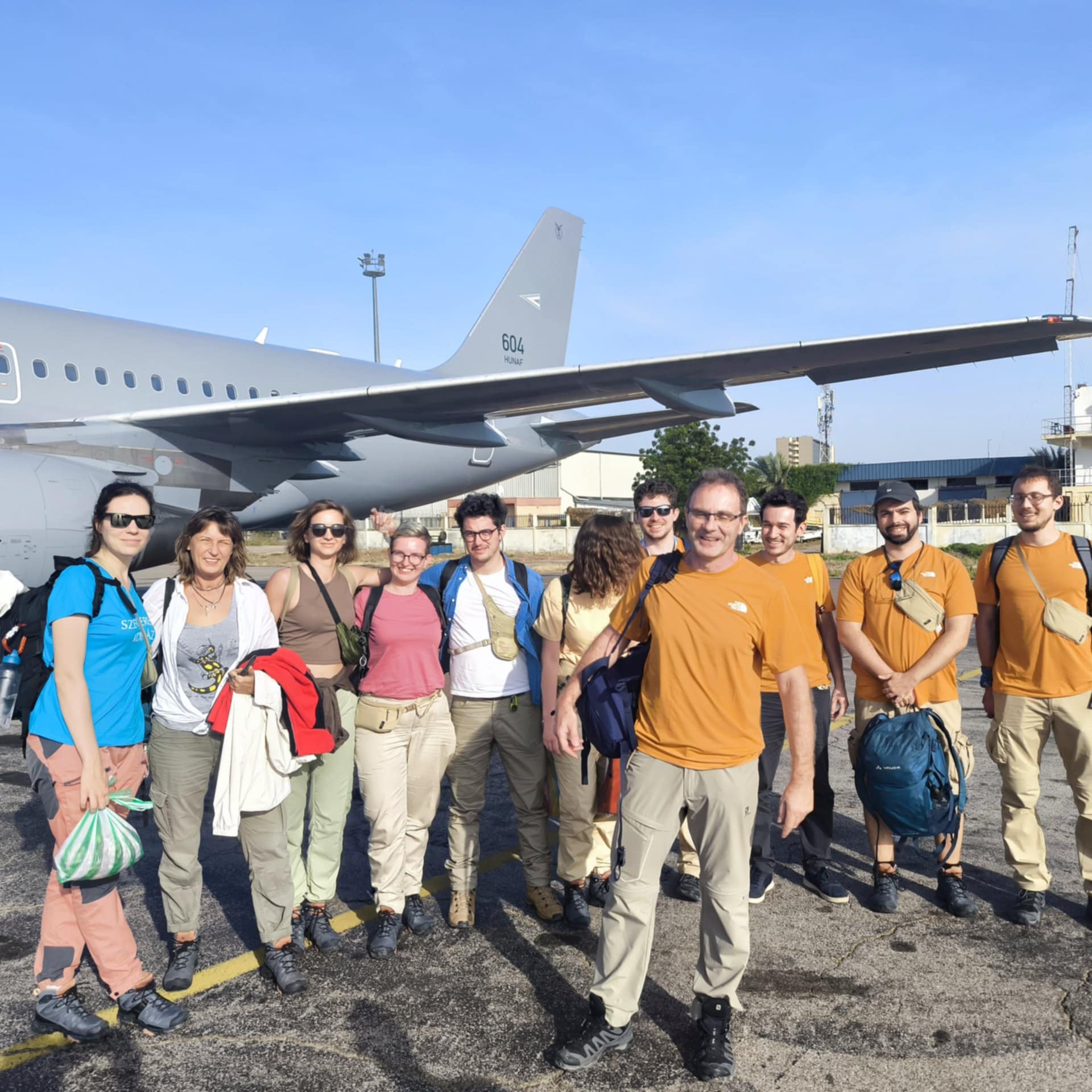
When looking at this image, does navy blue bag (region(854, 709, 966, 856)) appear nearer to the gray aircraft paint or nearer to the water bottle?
the water bottle

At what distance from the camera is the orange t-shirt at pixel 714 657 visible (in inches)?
123

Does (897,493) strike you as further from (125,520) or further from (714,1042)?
(125,520)

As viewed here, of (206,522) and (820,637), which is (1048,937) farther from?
(206,522)

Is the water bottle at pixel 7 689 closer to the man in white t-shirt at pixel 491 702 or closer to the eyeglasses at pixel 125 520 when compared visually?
the eyeglasses at pixel 125 520

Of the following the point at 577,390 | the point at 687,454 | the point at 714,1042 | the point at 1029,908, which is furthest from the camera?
the point at 687,454

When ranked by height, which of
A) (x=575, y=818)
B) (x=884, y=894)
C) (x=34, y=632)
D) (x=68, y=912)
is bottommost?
(x=884, y=894)

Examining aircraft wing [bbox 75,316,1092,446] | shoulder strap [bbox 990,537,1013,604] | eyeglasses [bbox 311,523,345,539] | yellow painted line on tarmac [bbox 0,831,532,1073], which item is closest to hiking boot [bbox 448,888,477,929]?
yellow painted line on tarmac [bbox 0,831,532,1073]

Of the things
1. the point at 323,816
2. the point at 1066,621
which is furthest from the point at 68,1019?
the point at 1066,621

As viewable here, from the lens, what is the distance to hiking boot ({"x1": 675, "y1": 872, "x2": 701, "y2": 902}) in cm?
445

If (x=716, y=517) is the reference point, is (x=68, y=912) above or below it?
below

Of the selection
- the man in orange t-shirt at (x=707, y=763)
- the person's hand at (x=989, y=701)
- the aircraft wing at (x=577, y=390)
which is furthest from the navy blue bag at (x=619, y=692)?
the aircraft wing at (x=577, y=390)

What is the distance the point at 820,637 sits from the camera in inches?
195

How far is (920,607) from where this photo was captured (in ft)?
Answer: 14.3

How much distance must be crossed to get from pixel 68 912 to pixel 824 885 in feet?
11.3
